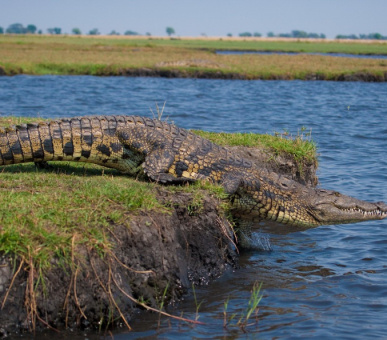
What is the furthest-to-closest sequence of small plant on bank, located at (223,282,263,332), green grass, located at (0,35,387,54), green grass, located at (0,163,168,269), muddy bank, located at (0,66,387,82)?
1. green grass, located at (0,35,387,54)
2. muddy bank, located at (0,66,387,82)
3. small plant on bank, located at (223,282,263,332)
4. green grass, located at (0,163,168,269)

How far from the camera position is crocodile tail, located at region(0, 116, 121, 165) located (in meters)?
6.54

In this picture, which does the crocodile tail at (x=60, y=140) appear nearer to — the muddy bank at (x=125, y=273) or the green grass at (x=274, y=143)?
the muddy bank at (x=125, y=273)

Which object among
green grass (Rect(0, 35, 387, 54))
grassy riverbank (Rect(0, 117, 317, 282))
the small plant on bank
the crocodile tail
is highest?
green grass (Rect(0, 35, 387, 54))

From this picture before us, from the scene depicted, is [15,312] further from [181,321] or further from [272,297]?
[272,297]

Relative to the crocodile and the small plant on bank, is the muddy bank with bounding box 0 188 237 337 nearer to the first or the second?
the small plant on bank

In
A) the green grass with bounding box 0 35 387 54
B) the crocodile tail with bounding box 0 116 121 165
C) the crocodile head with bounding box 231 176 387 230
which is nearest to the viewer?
the crocodile tail with bounding box 0 116 121 165

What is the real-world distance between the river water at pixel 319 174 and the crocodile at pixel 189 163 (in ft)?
2.04

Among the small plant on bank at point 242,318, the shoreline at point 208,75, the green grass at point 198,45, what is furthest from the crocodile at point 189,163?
the green grass at point 198,45

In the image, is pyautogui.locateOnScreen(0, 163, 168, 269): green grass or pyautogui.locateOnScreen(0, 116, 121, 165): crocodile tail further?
pyautogui.locateOnScreen(0, 116, 121, 165): crocodile tail

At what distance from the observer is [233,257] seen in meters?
6.56

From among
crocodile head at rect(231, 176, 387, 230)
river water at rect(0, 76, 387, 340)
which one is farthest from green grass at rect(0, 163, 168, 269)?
crocodile head at rect(231, 176, 387, 230)

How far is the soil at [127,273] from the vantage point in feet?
14.8

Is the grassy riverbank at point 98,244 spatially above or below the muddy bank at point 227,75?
below

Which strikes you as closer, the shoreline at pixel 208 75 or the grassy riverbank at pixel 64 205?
the grassy riverbank at pixel 64 205
